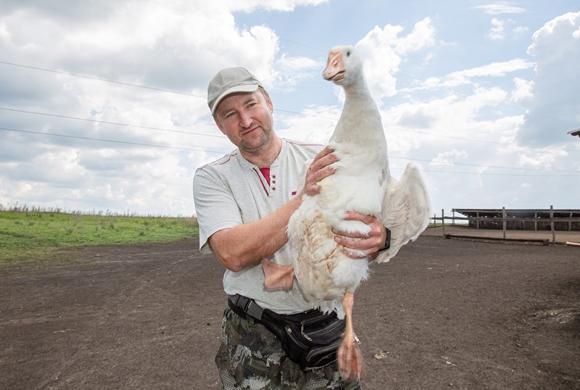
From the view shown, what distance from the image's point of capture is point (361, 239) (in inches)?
99.9

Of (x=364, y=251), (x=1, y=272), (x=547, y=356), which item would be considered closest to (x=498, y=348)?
(x=547, y=356)

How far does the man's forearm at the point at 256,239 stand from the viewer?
7.93ft

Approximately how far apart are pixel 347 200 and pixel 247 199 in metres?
0.60

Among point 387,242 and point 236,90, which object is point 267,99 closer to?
point 236,90

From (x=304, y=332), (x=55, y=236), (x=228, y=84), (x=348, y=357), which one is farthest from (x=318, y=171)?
(x=55, y=236)

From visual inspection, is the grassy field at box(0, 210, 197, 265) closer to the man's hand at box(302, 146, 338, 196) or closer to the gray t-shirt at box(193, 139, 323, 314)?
the gray t-shirt at box(193, 139, 323, 314)

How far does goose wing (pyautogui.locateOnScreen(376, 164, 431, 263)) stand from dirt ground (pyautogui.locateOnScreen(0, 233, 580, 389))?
126 inches

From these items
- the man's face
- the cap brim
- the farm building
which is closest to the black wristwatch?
the man's face

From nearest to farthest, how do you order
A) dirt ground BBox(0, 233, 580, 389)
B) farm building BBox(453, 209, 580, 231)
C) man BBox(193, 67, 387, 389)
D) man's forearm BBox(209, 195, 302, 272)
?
man's forearm BBox(209, 195, 302, 272) < man BBox(193, 67, 387, 389) < dirt ground BBox(0, 233, 580, 389) < farm building BBox(453, 209, 580, 231)

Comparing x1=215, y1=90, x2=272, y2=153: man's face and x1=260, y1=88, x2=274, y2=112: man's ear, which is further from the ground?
x1=260, y1=88, x2=274, y2=112: man's ear

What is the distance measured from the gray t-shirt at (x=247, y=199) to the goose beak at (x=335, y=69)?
0.54 meters

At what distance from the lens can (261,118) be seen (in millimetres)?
2674

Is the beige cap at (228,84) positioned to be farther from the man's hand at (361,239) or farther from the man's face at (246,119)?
the man's hand at (361,239)

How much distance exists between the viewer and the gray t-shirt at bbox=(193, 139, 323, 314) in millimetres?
2646
